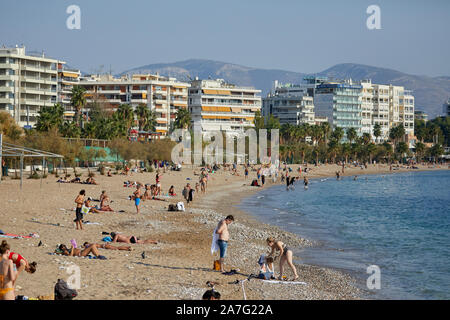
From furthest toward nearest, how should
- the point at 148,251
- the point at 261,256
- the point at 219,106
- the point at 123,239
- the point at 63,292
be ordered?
the point at 219,106
the point at 123,239
the point at 148,251
the point at 261,256
the point at 63,292

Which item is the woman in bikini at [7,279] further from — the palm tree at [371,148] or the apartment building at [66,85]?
the palm tree at [371,148]

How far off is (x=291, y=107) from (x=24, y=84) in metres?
75.3

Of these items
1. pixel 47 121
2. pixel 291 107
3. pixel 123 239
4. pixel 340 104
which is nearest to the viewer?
pixel 123 239

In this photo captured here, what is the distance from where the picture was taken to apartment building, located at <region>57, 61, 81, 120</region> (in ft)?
355

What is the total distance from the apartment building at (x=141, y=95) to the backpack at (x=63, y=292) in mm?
98810

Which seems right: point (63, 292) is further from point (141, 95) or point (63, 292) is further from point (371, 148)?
point (371, 148)

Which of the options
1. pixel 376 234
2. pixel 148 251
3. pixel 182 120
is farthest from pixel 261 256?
pixel 182 120

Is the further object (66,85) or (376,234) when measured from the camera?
(66,85)

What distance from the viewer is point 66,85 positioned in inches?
4373

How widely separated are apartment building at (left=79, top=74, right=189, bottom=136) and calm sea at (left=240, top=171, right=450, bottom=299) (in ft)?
187

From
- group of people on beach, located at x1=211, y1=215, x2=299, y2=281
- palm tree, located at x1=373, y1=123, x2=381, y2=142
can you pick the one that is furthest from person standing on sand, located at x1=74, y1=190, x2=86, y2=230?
palm tree, located at x1=373, y1=123, x2=381, y2=142

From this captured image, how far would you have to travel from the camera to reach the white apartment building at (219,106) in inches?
4660
